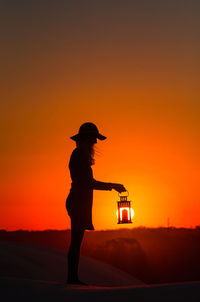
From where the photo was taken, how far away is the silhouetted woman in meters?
8.98

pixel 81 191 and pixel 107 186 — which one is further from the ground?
pixel 107 186

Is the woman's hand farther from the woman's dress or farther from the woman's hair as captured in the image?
the woman's hair

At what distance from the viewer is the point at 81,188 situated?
9086 mm

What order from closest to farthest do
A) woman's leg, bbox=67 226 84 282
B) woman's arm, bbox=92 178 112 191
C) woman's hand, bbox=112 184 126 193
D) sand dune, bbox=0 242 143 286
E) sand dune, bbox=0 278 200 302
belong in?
sand dune, bbox=0 278 200 302
woman's leg, bbox=67 226 84 282
woman's arm, bbox=92 178 112 191
woman's hand, bbox=112 184 126 193
sand dune, bbox=0 242 143 286

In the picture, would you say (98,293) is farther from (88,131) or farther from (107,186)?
(88,131)

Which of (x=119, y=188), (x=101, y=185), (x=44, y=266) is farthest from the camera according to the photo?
(x=44, y=266)

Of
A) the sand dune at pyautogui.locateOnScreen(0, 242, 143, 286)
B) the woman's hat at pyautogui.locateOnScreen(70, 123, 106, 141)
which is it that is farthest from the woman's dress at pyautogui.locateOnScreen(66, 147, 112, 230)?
the sand dune at pyautogui.locateOnScreen(0, 242, 143, 286)

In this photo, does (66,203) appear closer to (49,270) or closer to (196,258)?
(49,270)

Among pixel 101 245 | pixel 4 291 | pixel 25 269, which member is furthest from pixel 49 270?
pixel 101 245

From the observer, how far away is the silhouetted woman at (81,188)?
8984 millimetres

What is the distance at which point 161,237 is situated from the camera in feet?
346

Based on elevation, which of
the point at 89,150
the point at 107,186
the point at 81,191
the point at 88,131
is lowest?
the point at 81,191

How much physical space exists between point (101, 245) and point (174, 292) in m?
71.6

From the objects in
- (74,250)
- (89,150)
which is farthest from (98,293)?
(89,150)
